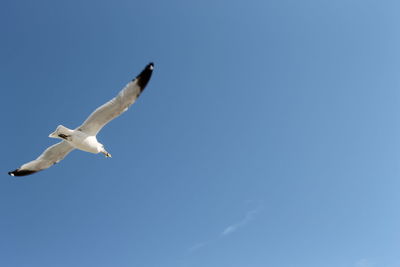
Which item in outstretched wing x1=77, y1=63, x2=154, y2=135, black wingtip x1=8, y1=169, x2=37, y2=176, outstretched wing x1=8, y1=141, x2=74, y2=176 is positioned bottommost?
outstretched wing x1=77, y1=63, x2=154, y2=135

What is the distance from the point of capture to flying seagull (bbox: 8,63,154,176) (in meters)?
21.1

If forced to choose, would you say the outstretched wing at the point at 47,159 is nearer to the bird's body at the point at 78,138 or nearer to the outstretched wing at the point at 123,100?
the bird's body at the point at 78,138

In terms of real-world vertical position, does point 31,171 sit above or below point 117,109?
above

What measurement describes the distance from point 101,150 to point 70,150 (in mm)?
1803

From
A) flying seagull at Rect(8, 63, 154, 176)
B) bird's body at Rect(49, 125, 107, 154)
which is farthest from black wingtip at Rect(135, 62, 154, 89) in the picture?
bird's body at Rect(49, 125, 107, 154)

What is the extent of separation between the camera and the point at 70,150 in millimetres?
24375

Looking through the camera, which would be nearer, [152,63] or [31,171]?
[152,63]

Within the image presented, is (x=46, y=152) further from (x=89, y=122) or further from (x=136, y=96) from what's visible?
(x=136, y=96)

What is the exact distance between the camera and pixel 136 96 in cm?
2122

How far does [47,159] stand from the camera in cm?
2450

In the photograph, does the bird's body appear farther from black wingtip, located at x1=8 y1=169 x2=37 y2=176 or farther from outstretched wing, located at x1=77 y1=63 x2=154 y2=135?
black wingtip, located at x1=8 y1=169 x2=37 y2=176

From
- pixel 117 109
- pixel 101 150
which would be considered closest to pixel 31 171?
pixel 101 150

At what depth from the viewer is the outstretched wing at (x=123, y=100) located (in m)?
21.0

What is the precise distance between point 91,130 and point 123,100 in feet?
7.86
